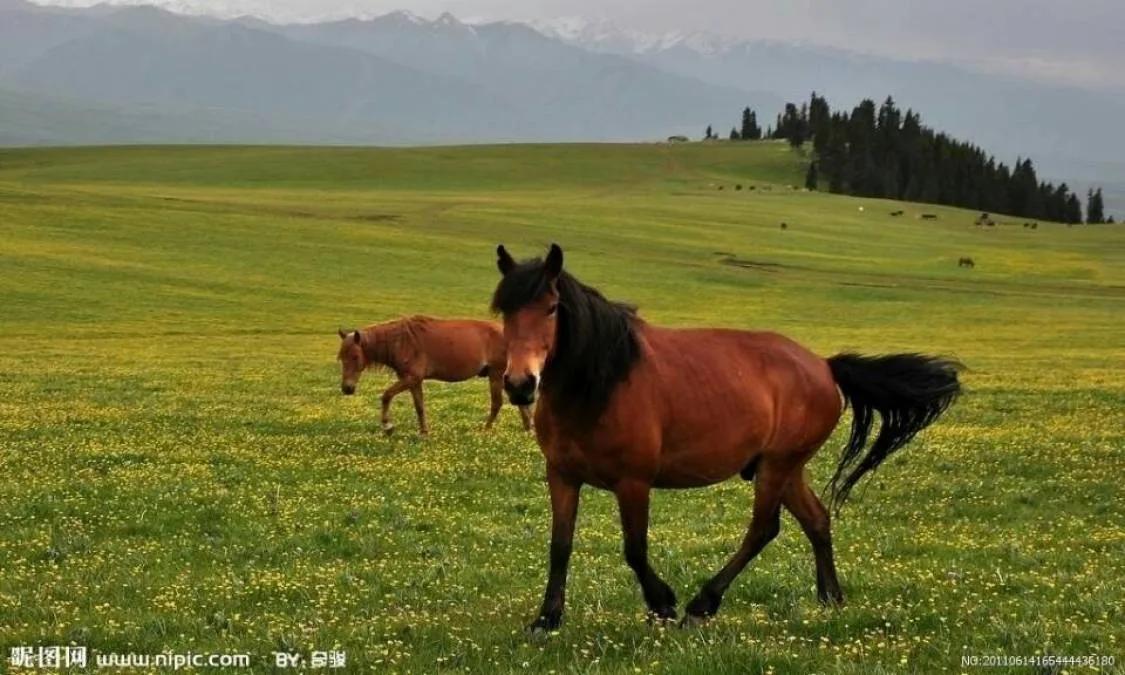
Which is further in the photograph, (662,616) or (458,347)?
(458,347)

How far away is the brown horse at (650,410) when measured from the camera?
8086 mm

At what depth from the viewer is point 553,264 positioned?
7.97 metres

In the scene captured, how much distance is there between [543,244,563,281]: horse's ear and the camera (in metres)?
7.90

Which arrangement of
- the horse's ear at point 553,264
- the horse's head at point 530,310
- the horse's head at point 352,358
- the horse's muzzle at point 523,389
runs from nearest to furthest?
the horse's muzzle at point 523,389
the horse's head at point 530,310
the horse's ear at point 553,264
the horse's head at point 352,358

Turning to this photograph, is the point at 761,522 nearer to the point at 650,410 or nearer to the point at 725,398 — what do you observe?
the point at 725,398

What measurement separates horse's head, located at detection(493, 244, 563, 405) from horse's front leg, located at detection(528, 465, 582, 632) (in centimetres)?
110

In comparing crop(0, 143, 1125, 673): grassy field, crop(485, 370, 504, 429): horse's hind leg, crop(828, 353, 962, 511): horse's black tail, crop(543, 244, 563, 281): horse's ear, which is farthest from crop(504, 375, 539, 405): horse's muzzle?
crop(485, 370, 504, 429): horse's hind leg

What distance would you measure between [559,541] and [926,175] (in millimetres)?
174290

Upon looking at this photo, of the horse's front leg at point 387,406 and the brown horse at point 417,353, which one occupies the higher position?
the brown horse at point 417,353

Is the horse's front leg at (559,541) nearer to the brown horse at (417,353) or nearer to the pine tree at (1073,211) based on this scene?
the brown horse at (417,353)

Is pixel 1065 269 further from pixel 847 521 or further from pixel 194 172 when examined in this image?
pixel 194 172

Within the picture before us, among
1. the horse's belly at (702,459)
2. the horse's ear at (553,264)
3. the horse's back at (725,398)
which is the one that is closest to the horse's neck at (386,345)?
the horse's back at (725,398)

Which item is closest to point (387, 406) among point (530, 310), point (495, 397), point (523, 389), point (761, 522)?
point (495, 397)

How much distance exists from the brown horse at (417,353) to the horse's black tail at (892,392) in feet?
40.4
